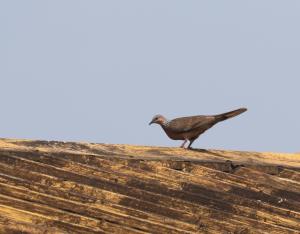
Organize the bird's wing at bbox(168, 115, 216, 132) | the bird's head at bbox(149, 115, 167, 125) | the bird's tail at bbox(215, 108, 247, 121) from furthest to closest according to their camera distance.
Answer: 1. the bird's head at bbox(149, 115, 167, 125)
2. the bird's wing at bbox(168, 115, 216, 132)
3. the bird's tail at bbox(215, 108, 247, 121)

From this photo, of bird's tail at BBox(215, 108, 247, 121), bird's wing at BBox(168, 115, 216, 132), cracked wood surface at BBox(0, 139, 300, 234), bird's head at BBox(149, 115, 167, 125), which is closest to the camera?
cracked wood surface at BBox(0, 139, 300, 234)

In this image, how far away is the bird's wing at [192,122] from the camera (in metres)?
12.2

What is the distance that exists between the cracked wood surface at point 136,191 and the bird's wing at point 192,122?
2.82 m

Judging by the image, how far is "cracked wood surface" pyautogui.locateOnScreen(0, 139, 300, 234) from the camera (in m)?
7.00

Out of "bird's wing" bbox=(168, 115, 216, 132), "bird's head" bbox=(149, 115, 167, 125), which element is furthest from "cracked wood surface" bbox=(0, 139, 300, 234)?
"bird's head" bbox=(149, 115, 167, 125)

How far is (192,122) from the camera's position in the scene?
40.1 ft

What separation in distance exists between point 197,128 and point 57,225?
Result: 5593 mm

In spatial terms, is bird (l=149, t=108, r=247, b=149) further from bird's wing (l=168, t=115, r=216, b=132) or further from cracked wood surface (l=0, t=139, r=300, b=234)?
cracked wood surface (l=0, t=139, r=300, b=234)

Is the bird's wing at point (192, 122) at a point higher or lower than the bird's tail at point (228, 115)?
lower

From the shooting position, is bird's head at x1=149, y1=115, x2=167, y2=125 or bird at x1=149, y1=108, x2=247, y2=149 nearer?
bird at x1=149, y1=108, x2=247, y2=149

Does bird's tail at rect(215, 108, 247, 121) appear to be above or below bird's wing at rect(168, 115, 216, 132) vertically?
above

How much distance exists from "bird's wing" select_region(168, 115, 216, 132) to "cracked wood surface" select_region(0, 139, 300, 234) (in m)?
2.82

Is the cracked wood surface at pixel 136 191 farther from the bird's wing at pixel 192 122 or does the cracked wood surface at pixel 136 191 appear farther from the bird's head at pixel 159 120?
the bird's head at pixel 159 120

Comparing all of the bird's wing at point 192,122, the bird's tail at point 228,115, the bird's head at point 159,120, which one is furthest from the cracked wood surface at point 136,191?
the bird's head at point 159,120
